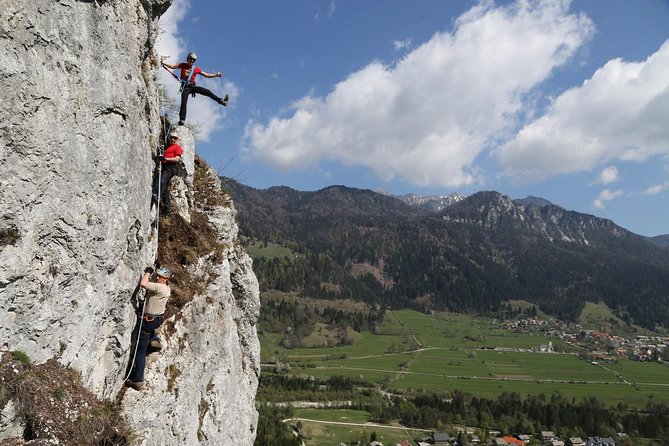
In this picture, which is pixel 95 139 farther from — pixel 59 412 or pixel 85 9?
pixel 59 412

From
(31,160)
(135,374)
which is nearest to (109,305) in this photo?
(135,374)

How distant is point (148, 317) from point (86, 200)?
13.2 ft

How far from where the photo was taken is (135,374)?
12930 millimetres

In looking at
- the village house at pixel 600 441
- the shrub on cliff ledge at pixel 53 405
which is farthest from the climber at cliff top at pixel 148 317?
the village house at pixel 600 441

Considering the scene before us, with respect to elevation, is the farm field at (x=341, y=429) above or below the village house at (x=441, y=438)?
above

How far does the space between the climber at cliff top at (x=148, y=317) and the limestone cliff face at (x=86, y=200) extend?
37cm

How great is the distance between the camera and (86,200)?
1114 centimetres

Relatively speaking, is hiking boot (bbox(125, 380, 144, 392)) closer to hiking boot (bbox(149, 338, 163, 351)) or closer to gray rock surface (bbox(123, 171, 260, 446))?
gray rock surface (bbox(123, 171, 260, 446))

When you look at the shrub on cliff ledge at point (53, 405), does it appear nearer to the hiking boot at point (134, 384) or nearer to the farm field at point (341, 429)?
the hiking boot at point (134, 384)

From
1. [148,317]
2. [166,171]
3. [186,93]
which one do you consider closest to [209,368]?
[148,317]

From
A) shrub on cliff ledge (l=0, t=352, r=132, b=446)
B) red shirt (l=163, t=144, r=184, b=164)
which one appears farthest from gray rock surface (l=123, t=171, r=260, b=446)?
red shirt (l=163, t=144, r=184, b=164)

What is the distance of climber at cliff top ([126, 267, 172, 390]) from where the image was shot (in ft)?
42.2

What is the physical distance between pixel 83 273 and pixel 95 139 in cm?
352

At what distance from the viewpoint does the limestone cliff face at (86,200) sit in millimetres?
9500
